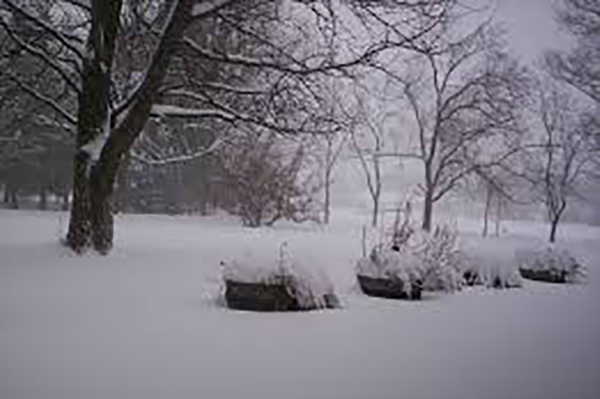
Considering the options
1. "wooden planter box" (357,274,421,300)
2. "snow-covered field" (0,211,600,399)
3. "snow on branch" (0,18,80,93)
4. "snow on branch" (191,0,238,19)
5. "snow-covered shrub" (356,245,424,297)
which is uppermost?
"snow on branch" (191,0,238,19)

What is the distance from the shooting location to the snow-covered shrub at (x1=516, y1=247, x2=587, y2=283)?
10580 mm

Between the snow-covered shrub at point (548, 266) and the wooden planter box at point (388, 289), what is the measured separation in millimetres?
4718

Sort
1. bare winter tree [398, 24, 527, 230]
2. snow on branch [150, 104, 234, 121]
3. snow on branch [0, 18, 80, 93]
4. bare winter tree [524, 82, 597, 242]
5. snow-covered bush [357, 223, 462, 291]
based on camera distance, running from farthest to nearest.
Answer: bare winter tree [524, 82, 597, 242] → bare winter tree [398, 24, 527, 230] → snow on branch [150, 104, 234, 121] → snow on branch [0, 18, 80, 93] → snow-covered bush [357, 223, 462, 291]

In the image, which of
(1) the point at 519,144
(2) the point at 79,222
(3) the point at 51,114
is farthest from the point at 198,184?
(2) the point at 79,222

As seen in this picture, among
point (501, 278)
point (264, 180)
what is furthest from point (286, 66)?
point (264, 180)

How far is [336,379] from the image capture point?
12.1ft

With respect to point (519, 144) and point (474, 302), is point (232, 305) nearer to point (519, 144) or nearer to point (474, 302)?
point (474, 302)

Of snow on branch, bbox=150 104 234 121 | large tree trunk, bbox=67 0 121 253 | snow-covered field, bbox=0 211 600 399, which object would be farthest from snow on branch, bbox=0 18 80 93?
snow-covered field, bbox=0 211 600 399

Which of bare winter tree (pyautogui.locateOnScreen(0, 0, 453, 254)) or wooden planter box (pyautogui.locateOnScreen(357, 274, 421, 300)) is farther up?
bare winter tree (pyautogui.locateOnScreen(0, 0, 453, 254))

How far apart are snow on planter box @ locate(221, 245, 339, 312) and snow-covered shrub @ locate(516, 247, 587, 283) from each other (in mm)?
6358

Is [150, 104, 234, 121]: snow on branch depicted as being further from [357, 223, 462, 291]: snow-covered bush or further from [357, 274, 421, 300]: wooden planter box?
[357, 274, 421, 300]: wooden planter box

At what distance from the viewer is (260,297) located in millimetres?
5957

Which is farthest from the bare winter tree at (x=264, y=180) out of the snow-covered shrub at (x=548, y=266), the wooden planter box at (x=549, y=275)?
the wooden planter box at (x=549, y=275)

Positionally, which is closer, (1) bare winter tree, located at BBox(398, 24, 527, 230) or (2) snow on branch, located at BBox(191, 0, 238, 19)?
(2) snow on branch, located at BBox(191, 0, 238, 19)
